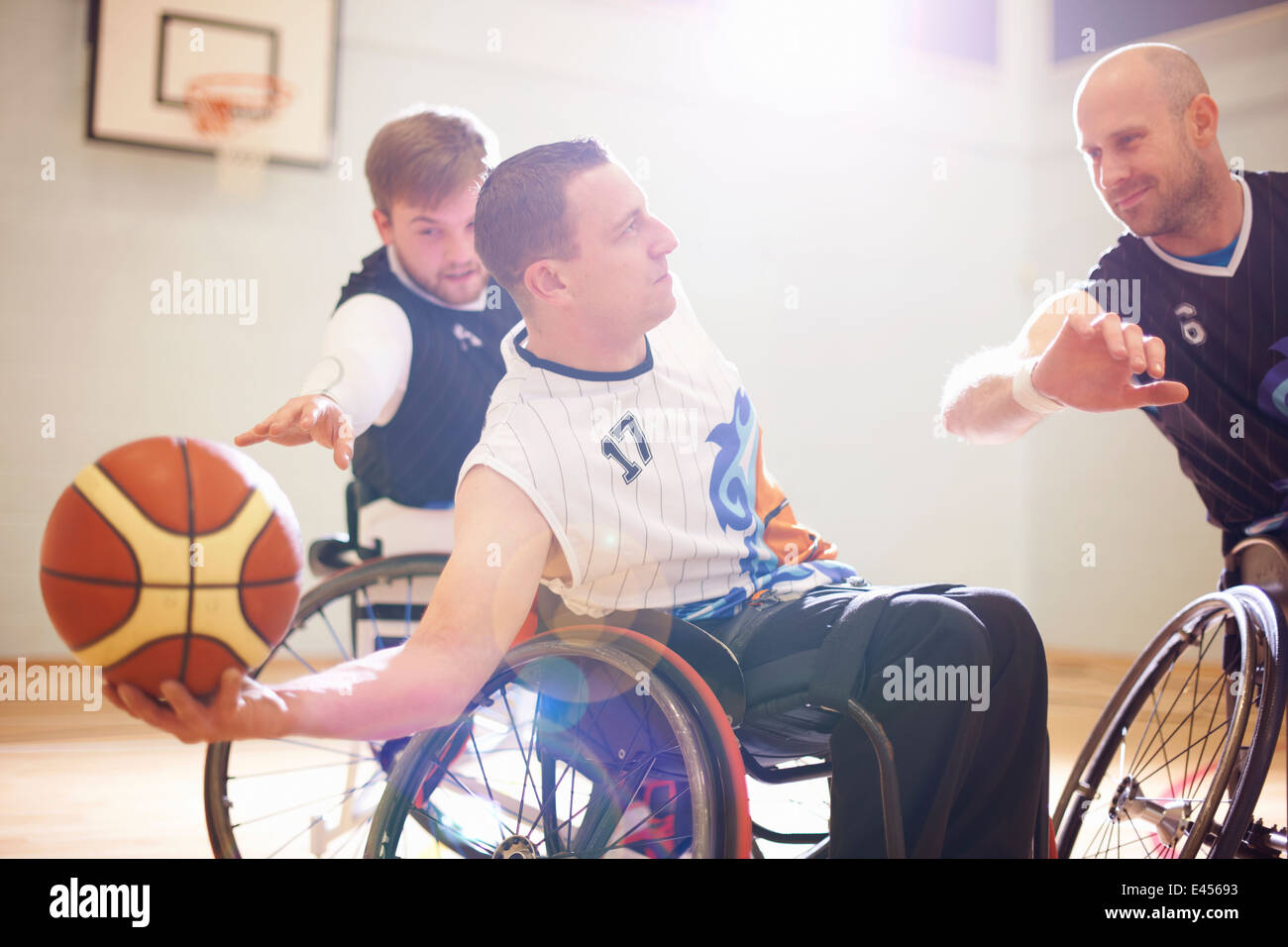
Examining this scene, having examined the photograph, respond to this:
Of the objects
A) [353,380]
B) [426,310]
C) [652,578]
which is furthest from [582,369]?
[426,310]

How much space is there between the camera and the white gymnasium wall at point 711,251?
3.74m

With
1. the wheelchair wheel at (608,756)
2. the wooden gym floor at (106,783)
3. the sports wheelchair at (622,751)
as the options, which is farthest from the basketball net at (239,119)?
the wheelchair wheel at (608,756)

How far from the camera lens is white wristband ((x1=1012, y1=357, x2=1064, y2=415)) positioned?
1.35 metres

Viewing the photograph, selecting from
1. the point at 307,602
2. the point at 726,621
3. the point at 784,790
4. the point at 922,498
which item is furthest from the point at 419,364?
the point at 922,498

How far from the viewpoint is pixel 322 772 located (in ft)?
9.20

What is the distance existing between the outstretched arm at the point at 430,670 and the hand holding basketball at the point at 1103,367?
0.66 metres

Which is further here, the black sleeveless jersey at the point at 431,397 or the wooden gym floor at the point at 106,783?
the wooden gym floor at the point at 106,783

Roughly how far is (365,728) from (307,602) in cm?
70

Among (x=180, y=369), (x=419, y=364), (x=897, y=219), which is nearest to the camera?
(x=419, y=364)

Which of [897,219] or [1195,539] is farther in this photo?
[897,219]

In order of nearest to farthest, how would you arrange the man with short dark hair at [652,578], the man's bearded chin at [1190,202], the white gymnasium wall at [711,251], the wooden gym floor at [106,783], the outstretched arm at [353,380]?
the man with short dark hair at [652,578] < the outstretched arm at [353,380] < the man's bearded chin at [1190,202] < the wooden gym floor at [106,783] < the white gymnasium wall at [711,251]

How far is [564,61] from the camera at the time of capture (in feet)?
14.1

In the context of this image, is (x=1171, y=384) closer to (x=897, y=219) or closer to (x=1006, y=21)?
(x=897, y=219)

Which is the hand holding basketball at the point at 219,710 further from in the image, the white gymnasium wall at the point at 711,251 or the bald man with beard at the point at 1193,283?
the white gymnasium wall at the point at 711,251
